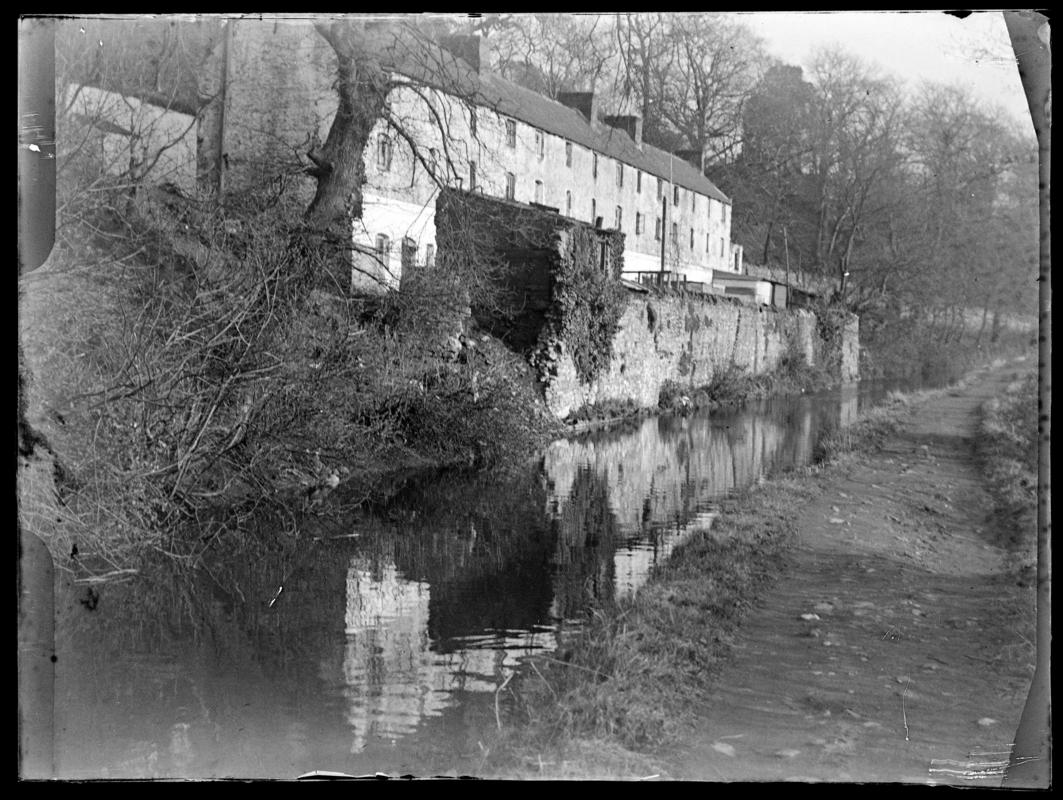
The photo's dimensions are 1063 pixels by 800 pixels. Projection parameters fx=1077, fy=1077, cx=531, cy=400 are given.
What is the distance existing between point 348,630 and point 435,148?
10.4 meters

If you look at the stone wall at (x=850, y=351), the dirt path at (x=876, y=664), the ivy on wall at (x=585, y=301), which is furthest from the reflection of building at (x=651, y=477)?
the stone wall at (x=850, y=351)

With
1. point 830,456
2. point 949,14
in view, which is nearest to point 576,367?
point 830,456

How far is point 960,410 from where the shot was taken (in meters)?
30.1

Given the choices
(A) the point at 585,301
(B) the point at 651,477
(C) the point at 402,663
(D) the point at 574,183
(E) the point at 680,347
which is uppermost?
(D) the point at 574,183

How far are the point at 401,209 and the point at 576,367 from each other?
6.67 m

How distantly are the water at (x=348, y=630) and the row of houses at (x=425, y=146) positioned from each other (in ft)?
14.9

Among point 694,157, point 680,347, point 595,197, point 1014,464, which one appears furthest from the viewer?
point 595,197

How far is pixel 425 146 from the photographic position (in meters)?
17.6

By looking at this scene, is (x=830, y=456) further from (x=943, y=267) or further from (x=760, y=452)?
(x=943, y=267)

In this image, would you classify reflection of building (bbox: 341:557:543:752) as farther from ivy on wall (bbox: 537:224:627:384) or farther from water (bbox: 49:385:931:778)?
ivy on wall (bbox: 537:224:627:384)

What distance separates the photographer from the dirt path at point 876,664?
615cm

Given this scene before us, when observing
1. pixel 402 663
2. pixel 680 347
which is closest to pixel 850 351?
pixel 680 347

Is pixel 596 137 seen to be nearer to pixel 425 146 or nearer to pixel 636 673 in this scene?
pixel 425 146

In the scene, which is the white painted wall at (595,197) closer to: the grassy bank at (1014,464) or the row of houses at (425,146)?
the row of houses at (425,146)
